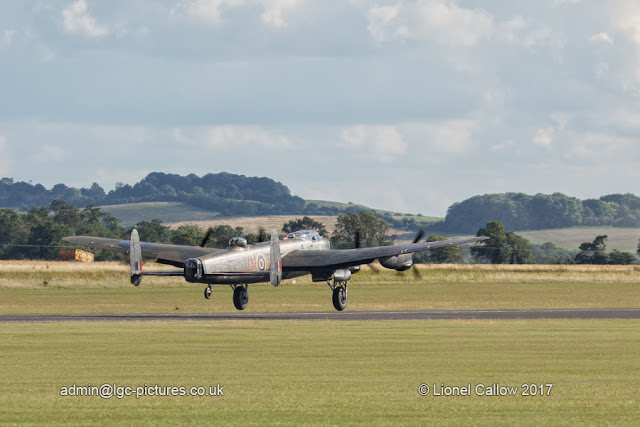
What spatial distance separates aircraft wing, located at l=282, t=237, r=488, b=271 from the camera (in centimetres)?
6072

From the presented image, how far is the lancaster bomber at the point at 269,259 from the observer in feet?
189

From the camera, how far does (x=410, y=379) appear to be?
92.9 ft

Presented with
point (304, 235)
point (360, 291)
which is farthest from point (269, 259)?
point (360, 291)

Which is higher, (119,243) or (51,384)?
Answer: (119,243)

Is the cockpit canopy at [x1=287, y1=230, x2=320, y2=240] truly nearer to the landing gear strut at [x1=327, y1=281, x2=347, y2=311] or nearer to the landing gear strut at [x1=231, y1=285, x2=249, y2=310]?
the landing gear strut at [x1=327, y1=281, x2=347, y2=311]

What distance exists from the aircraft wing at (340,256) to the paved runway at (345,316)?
3435mm

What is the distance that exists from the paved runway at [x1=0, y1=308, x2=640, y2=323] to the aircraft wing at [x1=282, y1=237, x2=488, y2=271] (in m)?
3.44

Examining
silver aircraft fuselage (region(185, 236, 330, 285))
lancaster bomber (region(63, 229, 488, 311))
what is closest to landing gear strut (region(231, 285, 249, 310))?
lancaster bomber (region(63, 229, 488, 311))

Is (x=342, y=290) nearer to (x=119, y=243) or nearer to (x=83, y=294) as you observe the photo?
(x=119, y=243)

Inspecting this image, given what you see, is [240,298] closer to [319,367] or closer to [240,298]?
[240,298]

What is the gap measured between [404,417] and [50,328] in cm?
3506

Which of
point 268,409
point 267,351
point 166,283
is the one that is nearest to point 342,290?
point 267,351

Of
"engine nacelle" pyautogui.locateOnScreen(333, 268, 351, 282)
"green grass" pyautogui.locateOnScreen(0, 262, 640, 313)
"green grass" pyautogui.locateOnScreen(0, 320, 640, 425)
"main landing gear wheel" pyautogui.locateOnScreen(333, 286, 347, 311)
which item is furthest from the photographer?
"green grass" pyautogui.locateOnScreen(0, 262, 640, 313)

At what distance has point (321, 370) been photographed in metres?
31.1
